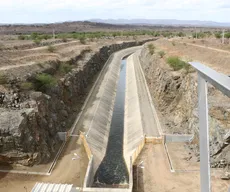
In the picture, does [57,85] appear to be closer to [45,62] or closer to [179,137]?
[45,62]

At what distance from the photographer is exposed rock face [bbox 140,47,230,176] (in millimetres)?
22828

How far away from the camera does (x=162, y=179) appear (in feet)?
81.4

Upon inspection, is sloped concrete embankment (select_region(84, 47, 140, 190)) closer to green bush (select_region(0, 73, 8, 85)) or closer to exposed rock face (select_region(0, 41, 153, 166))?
exposed rock face (select_region(0, 41, 153, 166))

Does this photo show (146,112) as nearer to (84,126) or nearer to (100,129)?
(100,129)

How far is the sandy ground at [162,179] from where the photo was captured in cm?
2308

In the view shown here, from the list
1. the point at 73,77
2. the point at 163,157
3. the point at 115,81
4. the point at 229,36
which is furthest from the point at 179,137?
the point at 229,36

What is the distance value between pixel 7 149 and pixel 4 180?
2895 mm

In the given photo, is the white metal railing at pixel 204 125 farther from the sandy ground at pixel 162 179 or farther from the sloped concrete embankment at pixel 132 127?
the sloped concrete embankment at pixel 132 127

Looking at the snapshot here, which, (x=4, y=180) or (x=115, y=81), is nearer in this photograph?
(x=4, y=180)

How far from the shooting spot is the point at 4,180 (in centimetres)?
2455

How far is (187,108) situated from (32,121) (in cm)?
1800

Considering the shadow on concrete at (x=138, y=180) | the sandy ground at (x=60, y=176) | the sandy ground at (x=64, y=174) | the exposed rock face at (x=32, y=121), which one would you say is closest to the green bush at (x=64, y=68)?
the exposed rock face at (x=32, y=121)

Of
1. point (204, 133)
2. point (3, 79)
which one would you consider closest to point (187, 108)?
point (3, 79)

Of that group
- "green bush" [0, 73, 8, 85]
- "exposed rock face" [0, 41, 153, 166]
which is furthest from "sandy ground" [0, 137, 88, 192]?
"green bush" [0, 73, 8, 85]
